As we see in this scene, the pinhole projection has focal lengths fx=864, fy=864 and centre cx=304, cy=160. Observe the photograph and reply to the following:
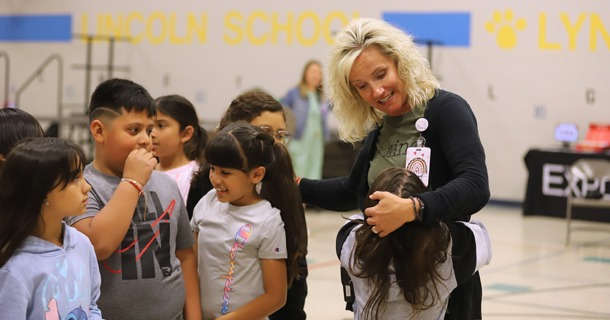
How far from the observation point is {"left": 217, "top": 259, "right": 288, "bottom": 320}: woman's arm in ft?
8.80

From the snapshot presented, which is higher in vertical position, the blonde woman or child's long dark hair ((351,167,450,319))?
the blonde woman

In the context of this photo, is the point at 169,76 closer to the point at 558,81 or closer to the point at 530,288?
the point at 558,81

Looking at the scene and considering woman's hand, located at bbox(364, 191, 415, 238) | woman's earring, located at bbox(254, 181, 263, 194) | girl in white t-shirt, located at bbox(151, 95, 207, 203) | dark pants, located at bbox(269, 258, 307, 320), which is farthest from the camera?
girl in white t-shirt, located at bbox(151, 95, 207, 203)

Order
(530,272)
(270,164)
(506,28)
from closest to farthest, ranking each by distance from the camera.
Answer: (270,164), (530,272), (506,28)

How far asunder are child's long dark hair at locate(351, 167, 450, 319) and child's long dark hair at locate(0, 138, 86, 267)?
2.68ft

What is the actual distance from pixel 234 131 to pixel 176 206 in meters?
0.30

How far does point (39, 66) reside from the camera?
15305 millimetres

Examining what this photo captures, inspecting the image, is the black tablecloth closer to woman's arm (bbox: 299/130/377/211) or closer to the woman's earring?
woman's arm (bbox: 299/130/377/211)

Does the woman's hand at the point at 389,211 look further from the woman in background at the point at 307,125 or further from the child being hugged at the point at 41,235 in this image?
the woman in background at the point at 307,125

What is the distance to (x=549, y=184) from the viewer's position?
31.7 feet

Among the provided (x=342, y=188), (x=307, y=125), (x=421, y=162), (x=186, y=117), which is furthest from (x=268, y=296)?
(x=307, y=125)

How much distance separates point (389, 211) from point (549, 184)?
7.85 m

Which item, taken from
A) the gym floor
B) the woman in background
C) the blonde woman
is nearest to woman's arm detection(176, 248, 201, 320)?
the blonde woman

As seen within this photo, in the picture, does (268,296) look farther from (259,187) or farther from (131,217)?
(131,217)
